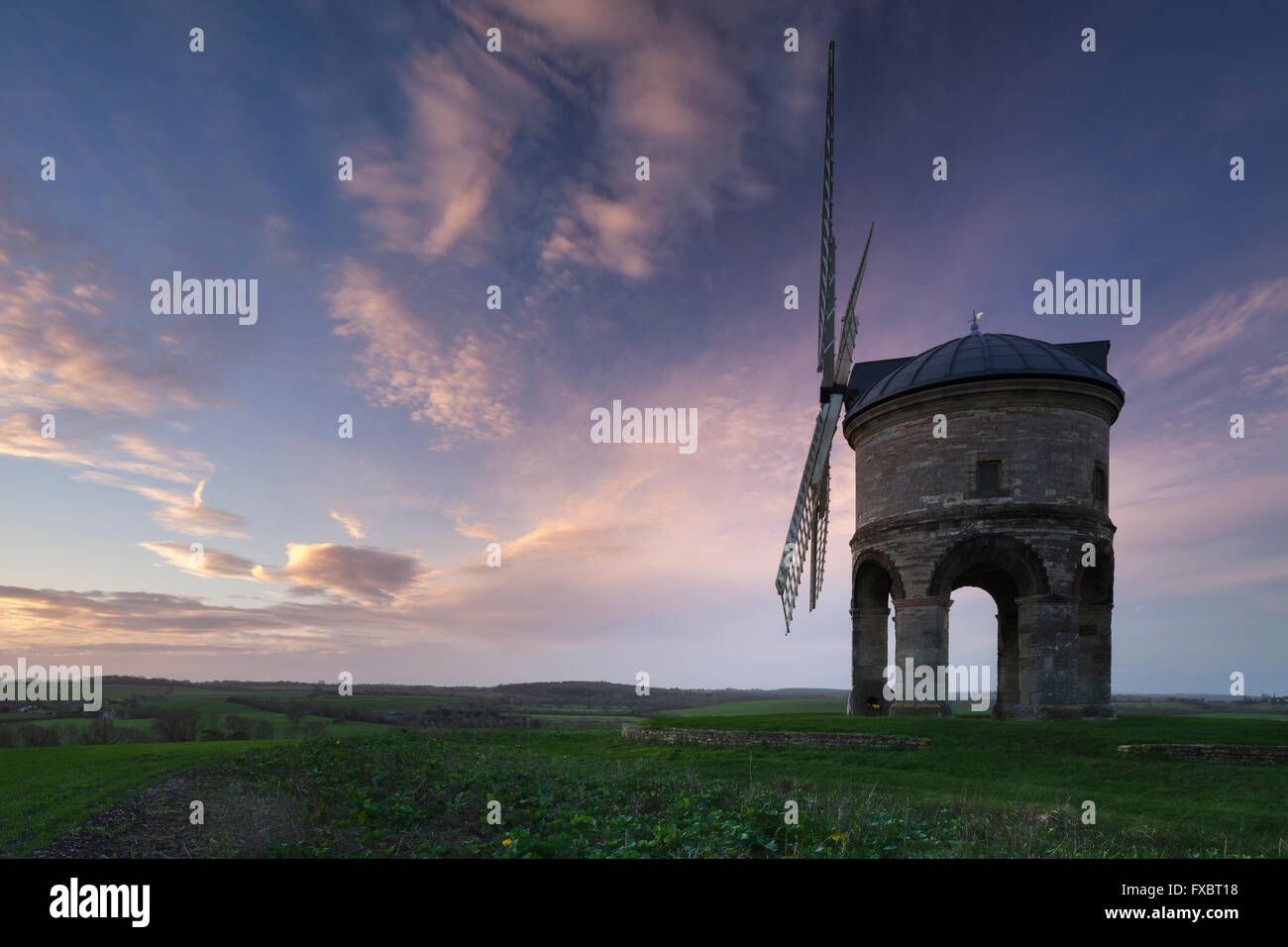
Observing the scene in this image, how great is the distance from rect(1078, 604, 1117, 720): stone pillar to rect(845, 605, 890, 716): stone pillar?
281 inches

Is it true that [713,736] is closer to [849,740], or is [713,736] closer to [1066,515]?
[849,740]

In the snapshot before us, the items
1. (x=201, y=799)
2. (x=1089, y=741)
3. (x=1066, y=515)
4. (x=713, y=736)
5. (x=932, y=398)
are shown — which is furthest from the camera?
(x=932, y=398)

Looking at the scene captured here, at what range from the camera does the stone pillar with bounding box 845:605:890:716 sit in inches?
1080

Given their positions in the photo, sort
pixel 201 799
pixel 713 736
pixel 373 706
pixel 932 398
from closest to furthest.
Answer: pixel 201 799 < pixel 713 736 < pixel 932 398 < pixel 373 706

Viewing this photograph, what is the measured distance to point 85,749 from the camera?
25203 mm

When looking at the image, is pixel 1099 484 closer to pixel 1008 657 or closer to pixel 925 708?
pixel 1008 657

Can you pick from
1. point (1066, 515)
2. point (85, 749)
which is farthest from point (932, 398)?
point (85, 749)

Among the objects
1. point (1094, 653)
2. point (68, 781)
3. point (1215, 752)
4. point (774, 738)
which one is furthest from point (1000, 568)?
point (68, 781)

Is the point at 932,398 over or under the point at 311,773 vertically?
over

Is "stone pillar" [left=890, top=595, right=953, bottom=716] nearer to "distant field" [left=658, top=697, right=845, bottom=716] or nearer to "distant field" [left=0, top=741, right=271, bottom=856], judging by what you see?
"distant field" [left=658, top=697, right=845, bottom=716]

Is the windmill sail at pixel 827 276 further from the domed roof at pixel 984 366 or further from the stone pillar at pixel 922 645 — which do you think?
the stone pillar at pixel 922 645

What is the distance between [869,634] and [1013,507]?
26.1ft

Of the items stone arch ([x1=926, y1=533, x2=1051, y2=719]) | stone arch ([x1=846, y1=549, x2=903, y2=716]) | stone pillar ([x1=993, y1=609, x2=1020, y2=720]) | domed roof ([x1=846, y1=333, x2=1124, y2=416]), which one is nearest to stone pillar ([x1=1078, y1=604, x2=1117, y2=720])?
stone arch ([x1=926, y1=533, x2=1051, y2=719])
